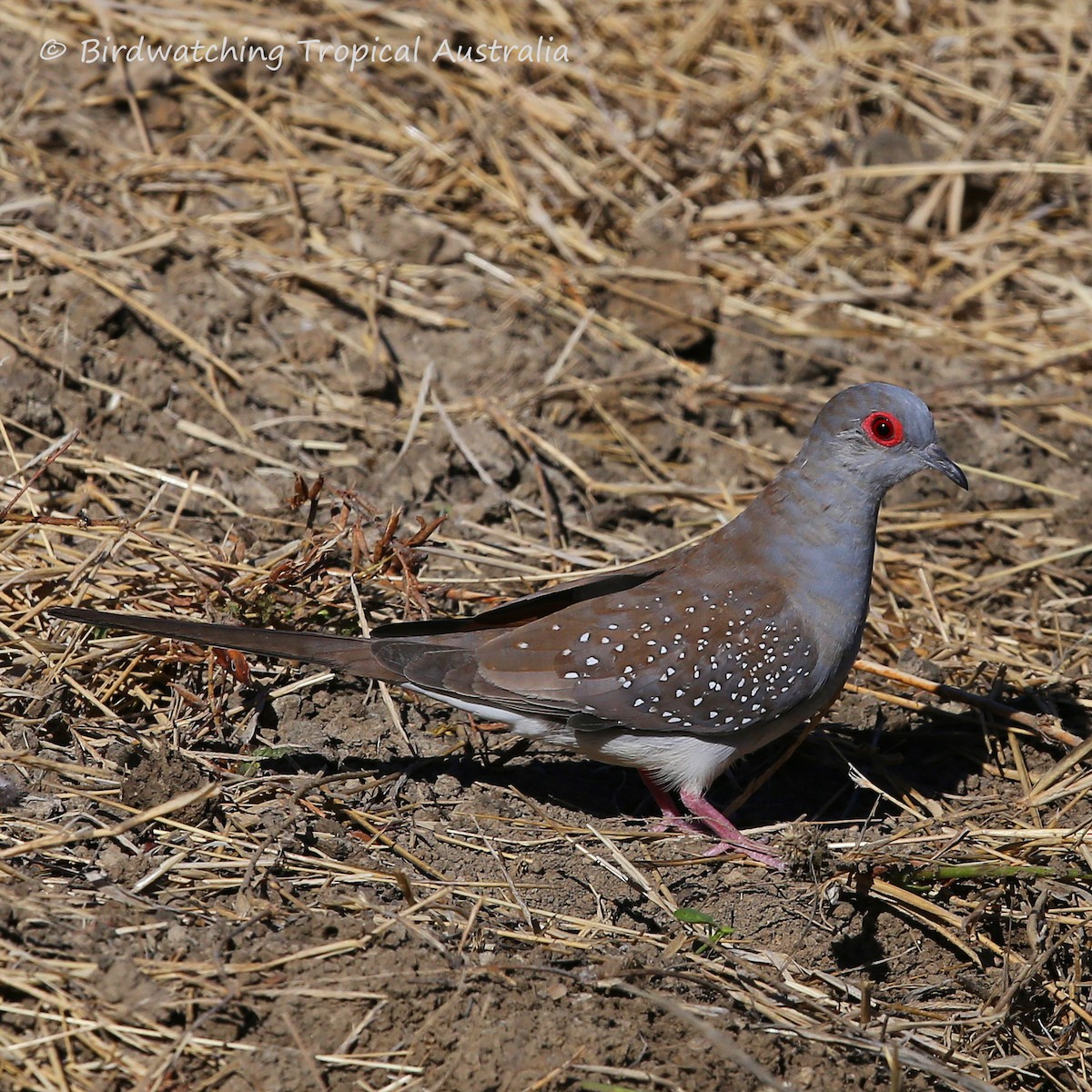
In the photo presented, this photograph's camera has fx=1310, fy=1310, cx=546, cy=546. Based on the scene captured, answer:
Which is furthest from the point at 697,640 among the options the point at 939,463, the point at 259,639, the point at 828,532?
the point at 259,639

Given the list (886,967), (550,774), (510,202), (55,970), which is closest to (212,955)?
(55,970)

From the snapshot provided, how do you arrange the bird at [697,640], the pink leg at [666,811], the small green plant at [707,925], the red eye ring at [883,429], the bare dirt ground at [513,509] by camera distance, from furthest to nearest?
the pink leg at [666,811] → the red eye ring at [883,429] → the bird at [697,640] → the small green plant at [707,925] → the bare dirt ground at [513,509]

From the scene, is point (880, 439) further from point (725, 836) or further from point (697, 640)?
Result: point (725, 836)

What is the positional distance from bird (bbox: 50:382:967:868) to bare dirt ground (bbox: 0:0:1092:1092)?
0.34m

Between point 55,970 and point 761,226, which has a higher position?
point 761,226

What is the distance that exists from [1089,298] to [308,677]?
5.20 metres

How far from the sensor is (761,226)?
25.3 ft

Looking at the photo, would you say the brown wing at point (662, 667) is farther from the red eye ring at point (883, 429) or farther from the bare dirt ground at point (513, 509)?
the red eye ring at point (883, 429)

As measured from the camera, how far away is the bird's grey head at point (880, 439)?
4.71m

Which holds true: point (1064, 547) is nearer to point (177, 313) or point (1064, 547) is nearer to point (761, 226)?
point (761, 226)

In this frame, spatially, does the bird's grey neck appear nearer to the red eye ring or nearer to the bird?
the bird

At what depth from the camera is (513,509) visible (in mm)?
6090

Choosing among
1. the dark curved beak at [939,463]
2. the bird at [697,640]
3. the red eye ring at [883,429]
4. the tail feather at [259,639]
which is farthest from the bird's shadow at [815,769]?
the red eye ring at [883,429]

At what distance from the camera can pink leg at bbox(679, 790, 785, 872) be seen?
456cm
